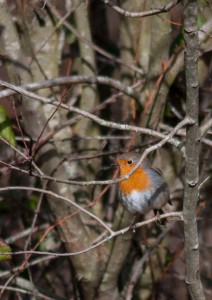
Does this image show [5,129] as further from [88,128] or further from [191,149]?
[191,149]

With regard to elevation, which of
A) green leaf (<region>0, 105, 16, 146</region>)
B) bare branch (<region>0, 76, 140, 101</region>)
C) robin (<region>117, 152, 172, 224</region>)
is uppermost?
bare branch (<region>0, 76, 140, 101</region>)

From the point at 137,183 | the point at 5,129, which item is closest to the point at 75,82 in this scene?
the point at 5,129

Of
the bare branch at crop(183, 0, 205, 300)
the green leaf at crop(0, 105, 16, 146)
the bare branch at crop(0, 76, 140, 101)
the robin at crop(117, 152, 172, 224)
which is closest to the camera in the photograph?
the bare branch at crop(183, 0, 205, 300)

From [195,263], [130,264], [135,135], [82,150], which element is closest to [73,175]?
[82,150]

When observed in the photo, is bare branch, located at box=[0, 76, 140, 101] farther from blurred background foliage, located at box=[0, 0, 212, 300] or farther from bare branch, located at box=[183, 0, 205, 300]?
bare branch, located at box=[183, 0, 205, 300]

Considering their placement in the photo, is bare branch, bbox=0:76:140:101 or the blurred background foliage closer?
bare branch, bbox=0:76:140:101

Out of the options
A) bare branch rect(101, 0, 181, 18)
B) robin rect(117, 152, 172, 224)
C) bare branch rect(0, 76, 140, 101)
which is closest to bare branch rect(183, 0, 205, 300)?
bare branch rect(101, 0, 181, 18)

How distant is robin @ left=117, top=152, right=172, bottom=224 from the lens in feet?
11.4

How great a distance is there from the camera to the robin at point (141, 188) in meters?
3.47

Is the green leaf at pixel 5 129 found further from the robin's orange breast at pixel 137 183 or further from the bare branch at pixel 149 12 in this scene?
the bare branch at pixel 149 12

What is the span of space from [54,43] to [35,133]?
686 millimetres

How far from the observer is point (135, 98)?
3697mm

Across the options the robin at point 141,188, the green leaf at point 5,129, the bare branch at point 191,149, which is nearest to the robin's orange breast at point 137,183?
the robin at point 141,188

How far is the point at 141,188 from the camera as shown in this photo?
11.6 ft
